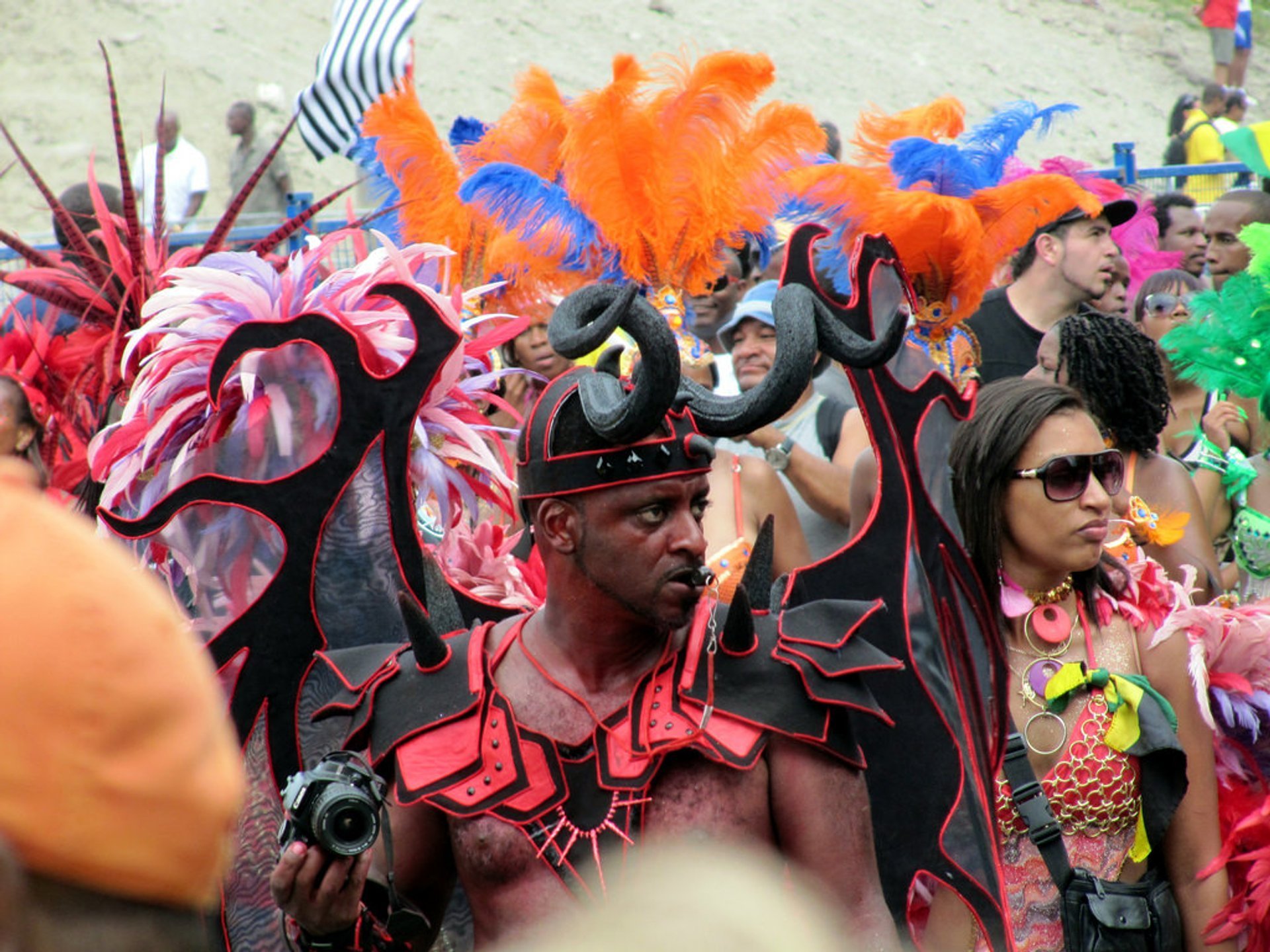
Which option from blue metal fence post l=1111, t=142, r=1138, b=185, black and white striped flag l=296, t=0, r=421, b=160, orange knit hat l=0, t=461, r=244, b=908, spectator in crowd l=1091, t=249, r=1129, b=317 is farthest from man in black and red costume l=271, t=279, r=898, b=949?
blue metal fence post l=1111, t=142, r=1138, b=185

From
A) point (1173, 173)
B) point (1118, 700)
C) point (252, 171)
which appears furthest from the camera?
point (252, 171)

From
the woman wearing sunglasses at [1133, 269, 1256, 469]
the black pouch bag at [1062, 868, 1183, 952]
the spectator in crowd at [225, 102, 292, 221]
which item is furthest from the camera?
the spectator in crowd at [225, 102, 292, 221]

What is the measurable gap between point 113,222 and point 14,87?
17.9m

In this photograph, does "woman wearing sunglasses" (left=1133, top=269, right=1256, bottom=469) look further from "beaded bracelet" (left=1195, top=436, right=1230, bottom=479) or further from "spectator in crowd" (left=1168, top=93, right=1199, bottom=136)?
"spectator in crowd" (left=1168, top=93, right=1199, bottom=136)

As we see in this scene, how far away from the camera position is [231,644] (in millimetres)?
3178

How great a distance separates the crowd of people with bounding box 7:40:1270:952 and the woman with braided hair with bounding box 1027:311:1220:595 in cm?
1

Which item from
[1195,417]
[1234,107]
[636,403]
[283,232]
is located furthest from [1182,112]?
[636,403]

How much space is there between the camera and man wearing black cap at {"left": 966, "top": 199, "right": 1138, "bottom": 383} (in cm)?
591

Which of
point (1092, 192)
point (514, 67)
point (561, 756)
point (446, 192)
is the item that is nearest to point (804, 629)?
point (561, 756)

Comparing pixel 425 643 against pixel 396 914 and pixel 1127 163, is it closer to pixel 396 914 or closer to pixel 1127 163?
pixel 396 914

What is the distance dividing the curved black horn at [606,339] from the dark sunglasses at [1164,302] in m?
4.55

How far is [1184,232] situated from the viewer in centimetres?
904

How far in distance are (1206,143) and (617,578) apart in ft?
36.6

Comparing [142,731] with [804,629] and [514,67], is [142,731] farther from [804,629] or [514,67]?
[514,67]
